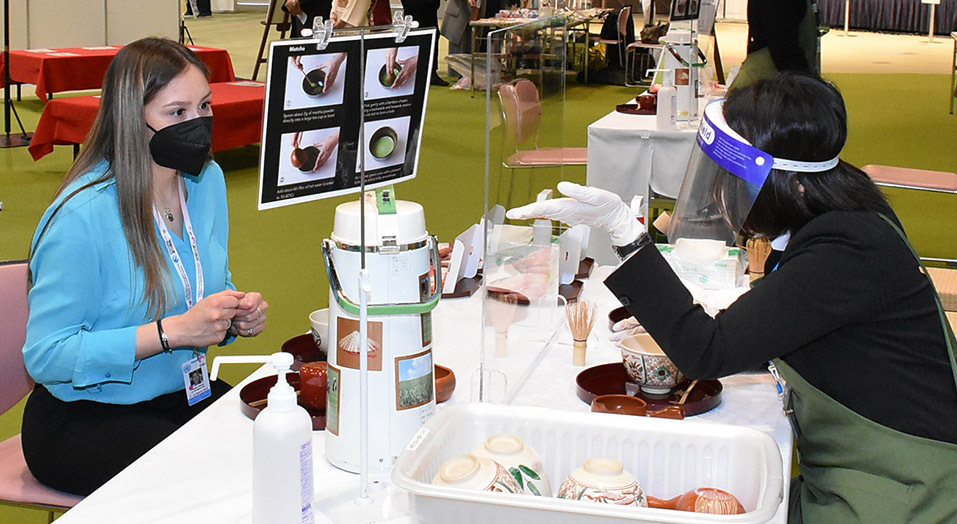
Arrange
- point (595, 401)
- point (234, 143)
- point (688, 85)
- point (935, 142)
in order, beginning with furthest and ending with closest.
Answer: point (935, 142)
point (234, 143)
point (688, 85)
point (595, 401)

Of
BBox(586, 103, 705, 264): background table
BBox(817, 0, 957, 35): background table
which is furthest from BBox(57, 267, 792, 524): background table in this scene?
BBox(817, 0, 957, 35): background table

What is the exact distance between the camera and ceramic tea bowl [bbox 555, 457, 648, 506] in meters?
1.05

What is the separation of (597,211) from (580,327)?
0.34 meters

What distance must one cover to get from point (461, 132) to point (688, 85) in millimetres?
3843

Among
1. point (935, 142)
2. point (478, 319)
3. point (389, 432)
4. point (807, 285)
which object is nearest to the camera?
point (389, 432)

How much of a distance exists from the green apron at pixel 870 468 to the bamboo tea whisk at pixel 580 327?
42cm

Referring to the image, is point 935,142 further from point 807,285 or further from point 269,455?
point 269,455

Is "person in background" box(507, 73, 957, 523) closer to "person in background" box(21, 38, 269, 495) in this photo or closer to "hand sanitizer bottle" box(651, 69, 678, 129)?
"person in background" box(21, 38, 269, 495)

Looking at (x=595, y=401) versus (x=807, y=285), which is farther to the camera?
(x=595, y=401)

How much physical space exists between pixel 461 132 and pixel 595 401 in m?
6.53

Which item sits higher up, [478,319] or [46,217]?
[46,217]

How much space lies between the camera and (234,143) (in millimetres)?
6227

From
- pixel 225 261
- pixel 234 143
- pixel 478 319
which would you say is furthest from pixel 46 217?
pixel 234 143

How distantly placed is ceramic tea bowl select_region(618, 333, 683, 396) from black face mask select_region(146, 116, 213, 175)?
0.84m
